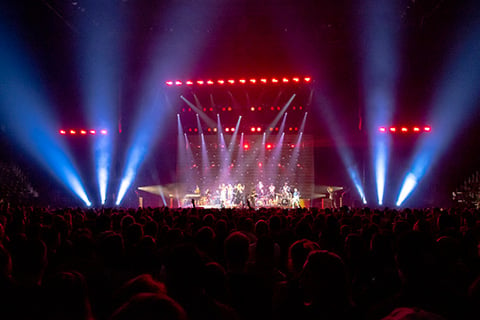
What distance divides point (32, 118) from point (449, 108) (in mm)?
19169

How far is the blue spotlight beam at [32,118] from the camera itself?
690 inches

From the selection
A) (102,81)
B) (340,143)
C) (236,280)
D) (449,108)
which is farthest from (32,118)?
(449,108)

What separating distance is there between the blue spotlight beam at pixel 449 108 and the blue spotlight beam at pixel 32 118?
15493 mm

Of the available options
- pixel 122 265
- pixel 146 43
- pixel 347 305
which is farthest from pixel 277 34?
pixel 347 305

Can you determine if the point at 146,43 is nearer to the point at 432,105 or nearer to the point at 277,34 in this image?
the point at 277,34

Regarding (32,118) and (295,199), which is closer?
(32,118)

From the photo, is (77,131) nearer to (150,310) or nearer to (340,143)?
(340,143)

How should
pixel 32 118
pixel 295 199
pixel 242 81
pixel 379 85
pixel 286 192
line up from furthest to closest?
pixel 286 192
pixel 295 199
pixel 379 85
pixel 32 118
pixel 242 81

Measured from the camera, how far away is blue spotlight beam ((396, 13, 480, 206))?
17.8 metres

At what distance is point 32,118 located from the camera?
18859mm

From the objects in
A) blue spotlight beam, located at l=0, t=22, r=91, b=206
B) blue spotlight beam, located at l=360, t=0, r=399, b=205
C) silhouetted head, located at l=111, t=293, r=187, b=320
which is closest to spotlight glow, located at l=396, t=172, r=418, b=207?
blue spotlight beam, located at l=360, t=0, r=399, b=205

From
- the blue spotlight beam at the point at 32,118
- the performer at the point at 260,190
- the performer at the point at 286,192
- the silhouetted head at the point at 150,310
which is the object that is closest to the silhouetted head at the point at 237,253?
the silhouetted head at the point at 150,310

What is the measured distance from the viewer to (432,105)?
18812 mm

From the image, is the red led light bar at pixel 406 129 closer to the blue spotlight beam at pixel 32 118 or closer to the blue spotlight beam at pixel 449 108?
the blue spotlight beam at pixel 449 108
